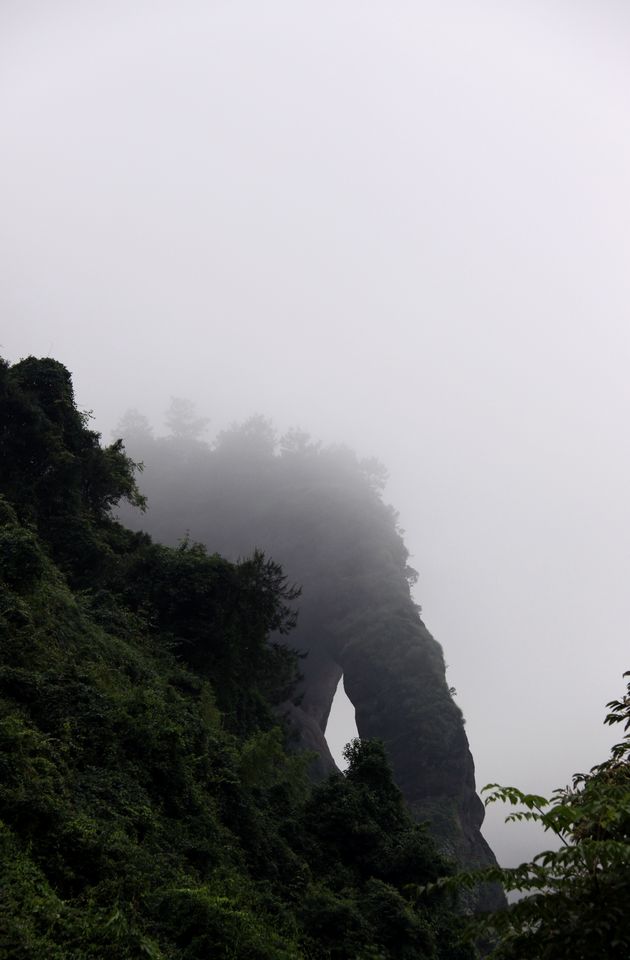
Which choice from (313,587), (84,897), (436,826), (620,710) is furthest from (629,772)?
(313,587)

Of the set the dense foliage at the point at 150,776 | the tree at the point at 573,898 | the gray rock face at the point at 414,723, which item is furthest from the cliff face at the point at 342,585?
the tree at the point at 573,898

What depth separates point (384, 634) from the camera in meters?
60.0

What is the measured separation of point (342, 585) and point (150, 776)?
52248mm

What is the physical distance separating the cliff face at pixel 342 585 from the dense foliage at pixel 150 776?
69.1 ft

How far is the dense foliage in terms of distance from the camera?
9297 mm

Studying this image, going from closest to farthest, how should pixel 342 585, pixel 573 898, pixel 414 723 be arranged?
pixel 573 898 < pixel 414 723 < pixel 342 585

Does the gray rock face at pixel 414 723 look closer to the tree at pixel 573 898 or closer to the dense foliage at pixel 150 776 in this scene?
the dense foliage at pixel 150 776

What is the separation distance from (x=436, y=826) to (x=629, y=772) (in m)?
45.6

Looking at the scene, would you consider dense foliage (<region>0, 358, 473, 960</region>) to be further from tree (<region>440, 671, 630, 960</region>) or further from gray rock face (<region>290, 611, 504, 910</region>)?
gray rock face (<region>290, 611, 504, 910</region>)

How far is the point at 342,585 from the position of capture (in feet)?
215

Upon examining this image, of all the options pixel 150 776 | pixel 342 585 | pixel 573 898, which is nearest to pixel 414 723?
pixel 342 585

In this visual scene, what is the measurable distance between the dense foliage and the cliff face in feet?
69.1

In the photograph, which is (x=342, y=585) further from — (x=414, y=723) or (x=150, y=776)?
(x=150, y=776)

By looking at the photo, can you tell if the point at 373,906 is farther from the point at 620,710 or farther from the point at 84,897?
the point at 620,710
